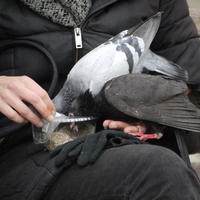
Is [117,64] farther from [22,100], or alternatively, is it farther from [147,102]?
[22,100]

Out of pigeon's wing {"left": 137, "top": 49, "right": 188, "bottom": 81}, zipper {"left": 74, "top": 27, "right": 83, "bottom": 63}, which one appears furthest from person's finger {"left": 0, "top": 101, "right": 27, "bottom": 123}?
pigeon's wing {"left": 137, "top": 49, "right": 188, "bottom": 81}

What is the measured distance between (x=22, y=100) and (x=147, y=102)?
1.28 feet

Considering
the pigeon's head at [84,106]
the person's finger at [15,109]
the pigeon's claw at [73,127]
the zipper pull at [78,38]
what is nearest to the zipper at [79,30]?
the zipper pull at [78,38]

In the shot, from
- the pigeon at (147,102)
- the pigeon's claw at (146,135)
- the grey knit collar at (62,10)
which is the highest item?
the grey knit collar at (62,10)

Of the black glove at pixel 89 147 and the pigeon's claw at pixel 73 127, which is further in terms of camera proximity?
the pigeon's claw at pixel 73 127

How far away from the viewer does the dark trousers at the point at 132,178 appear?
0.88 meters

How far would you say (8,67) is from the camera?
138 centimetres

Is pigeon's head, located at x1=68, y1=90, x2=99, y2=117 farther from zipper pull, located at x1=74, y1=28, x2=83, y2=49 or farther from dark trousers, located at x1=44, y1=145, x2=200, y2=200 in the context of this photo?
Answer: dark trousers, located at x1=44, y1=145, x2=200, y2=200

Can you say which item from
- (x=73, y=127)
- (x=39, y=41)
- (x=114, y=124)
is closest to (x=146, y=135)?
(x=114, y=124)

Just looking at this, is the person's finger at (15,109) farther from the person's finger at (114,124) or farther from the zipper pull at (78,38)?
the zipper pull at (78,38)

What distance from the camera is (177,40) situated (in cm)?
157

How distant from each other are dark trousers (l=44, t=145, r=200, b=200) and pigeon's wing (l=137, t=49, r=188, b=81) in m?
0.55

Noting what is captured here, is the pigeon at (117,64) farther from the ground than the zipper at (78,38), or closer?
closer

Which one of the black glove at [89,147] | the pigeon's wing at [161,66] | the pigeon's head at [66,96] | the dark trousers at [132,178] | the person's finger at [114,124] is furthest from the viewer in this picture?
the pigeon's wing at [161,66]
